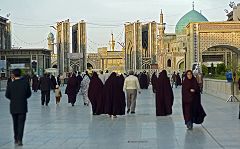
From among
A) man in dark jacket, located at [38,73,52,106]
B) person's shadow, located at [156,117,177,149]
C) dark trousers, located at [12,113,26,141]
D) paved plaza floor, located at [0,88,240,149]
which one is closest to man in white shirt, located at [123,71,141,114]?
paved plaza floor, located at [0,88,240,149]

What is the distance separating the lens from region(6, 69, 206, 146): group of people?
31.0 feet

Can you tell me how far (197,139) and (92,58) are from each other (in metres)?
88.7

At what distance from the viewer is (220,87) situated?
79.4 feet

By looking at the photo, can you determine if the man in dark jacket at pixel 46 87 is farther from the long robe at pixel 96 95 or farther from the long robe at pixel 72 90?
the long robe at pixel 96 95

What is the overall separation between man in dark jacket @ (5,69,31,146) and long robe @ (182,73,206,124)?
383cm

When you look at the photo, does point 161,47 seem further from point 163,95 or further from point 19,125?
point 19,125

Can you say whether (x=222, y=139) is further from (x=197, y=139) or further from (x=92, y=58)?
(x=92, y=58)

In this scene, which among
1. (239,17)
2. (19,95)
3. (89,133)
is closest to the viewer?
(19,95)

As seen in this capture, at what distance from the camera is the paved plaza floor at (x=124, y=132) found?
917 centimetres

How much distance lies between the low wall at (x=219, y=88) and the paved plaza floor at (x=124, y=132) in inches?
243

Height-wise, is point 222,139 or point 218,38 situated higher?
point 218,38

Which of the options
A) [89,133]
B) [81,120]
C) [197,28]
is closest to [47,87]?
[81,120]

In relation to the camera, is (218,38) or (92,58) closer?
(218,38)

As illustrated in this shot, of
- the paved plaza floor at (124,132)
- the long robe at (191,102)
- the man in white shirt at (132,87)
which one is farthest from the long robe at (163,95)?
the long robe at (191,102)
